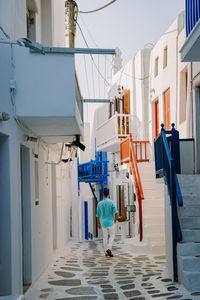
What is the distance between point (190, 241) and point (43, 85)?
12.6ft

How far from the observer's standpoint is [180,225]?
316 inches

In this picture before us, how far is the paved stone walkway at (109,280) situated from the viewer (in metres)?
6.80

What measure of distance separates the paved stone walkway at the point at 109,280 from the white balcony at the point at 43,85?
10.0 ft

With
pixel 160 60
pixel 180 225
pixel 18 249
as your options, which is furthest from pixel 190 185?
pixel 160 60

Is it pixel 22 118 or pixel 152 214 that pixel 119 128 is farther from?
pixel 22 118

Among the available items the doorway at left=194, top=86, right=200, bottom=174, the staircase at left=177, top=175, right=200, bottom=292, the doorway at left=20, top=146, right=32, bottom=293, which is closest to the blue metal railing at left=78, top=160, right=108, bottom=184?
the doorway at left=194, top=86, right=200, bottom=174

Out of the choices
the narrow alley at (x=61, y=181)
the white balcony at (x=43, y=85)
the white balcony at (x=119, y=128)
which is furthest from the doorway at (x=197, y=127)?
the white balcony at (x=119, y=128)

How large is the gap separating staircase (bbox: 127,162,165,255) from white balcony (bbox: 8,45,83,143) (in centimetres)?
362

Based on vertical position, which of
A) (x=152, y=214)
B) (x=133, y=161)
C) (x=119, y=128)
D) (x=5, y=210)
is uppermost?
(x=119, y=128)

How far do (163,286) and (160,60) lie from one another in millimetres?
11861

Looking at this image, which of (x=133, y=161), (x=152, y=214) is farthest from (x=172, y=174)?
(x=133, y=161)

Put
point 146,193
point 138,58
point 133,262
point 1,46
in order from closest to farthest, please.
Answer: point 1,46 → point 133,262 → point 146,193 → point 138,58

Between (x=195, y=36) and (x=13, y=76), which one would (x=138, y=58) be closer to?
(x=195, y=36)

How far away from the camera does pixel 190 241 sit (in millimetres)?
7527
